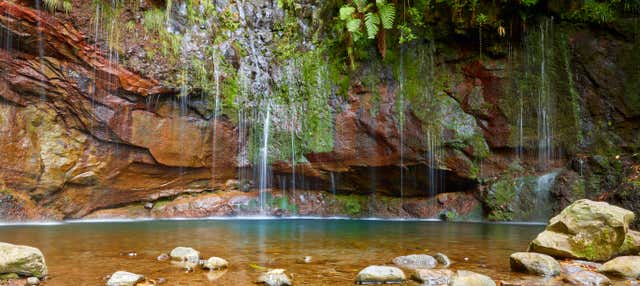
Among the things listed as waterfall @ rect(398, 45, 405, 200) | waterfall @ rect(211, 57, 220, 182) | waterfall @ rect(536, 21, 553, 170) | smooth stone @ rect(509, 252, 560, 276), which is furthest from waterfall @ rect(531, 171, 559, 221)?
waterfall @ rect(211, 57, 220, 182)

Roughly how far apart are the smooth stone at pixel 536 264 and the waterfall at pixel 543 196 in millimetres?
7992

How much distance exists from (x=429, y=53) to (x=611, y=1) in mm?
5036

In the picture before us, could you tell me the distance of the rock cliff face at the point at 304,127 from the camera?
38.0 feet

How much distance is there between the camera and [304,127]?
13.8 metres

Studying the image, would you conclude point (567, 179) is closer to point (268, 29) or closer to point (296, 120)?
point (296, 120)

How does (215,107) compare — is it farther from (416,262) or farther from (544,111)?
(544,111)

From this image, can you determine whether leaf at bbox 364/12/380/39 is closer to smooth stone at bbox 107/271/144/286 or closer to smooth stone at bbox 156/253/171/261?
smooth stone at bbox 156/253/171/261

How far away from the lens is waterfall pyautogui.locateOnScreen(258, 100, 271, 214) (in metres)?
13.8

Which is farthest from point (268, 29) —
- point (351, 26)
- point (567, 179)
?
point (567, 179)

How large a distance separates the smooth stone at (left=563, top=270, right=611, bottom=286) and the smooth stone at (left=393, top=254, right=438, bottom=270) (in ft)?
4.59

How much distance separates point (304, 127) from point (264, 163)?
166cm

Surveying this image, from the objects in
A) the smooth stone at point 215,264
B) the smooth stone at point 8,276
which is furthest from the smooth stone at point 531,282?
the smooth stone at point 8,276

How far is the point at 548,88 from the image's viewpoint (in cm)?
1334

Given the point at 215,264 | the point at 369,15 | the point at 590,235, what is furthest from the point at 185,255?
the point at 369,15
